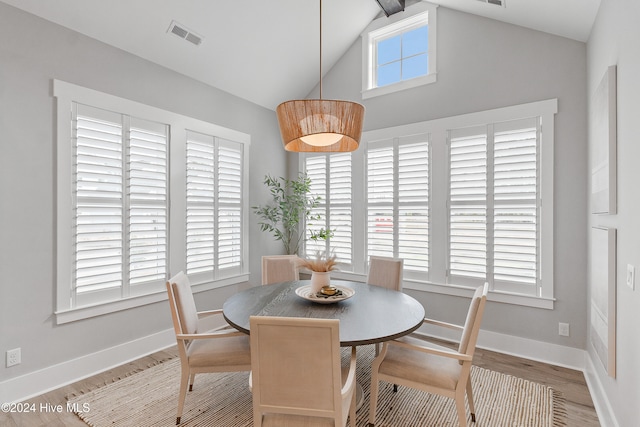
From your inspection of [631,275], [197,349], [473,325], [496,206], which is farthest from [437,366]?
[496,206]

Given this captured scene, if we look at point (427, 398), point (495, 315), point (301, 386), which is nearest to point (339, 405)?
point (301, 386)

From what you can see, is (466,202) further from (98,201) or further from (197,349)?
(98,201)

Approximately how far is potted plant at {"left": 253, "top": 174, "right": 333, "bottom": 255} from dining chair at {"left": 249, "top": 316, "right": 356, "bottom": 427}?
2.74m

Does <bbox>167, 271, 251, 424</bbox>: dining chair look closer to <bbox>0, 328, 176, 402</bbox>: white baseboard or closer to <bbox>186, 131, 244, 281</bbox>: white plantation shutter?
<bbox>0, 328, 176, 402</bbox>: white baseboard

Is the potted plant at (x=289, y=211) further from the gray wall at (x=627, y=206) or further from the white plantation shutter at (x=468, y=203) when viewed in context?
the gray wall at (x=627, y=206)

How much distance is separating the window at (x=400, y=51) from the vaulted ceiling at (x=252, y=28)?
21 centimetres

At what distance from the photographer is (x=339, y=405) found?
56.1 inches

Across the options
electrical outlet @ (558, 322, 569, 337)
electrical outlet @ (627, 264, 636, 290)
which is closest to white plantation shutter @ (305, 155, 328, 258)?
electrical outlet @ (558, 322, 569, 337)

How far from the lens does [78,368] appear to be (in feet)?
8.84

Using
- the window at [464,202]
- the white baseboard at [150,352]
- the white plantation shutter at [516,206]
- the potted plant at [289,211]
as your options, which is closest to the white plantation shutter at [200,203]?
the potted plant at [289,211]

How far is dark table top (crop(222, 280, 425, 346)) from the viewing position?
1.81m

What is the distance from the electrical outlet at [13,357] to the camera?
236 centimetres

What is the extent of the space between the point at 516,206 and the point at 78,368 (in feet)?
13.7

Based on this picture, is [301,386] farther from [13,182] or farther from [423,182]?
[423,182]
